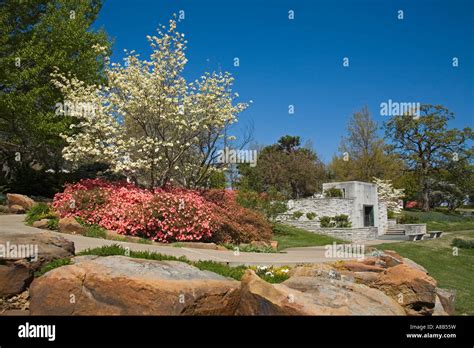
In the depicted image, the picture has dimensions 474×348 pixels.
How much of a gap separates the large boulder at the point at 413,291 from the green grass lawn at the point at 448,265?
292 centimetres

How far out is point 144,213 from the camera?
1243cm

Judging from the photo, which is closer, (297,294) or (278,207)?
(297,294)

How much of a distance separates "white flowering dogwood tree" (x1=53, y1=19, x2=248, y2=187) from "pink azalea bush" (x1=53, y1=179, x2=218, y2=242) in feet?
5.57

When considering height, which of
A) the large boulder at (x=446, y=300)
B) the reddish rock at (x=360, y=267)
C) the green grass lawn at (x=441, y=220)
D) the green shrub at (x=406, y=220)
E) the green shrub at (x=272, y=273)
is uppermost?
the green shrub at (x=272, y=273)

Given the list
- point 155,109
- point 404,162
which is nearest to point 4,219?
point 155,109

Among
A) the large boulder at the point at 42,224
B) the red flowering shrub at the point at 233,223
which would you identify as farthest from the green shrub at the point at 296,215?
the large boulder at the point at 42,224

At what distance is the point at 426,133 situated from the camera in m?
51.6

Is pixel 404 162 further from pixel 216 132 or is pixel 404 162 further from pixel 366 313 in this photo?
pixel 366 313

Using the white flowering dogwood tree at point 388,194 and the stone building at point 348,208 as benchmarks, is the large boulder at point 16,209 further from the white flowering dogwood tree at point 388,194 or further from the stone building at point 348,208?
the white flowering dogwood tree at point 388,194

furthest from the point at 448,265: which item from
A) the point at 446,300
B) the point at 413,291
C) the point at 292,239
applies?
the point at 413,291

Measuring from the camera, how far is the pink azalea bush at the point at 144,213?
12.4m

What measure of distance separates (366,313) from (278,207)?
14.9m

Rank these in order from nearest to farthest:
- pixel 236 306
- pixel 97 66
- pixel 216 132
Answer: pixel 236 306, pixel 216 132, pixel 97 66

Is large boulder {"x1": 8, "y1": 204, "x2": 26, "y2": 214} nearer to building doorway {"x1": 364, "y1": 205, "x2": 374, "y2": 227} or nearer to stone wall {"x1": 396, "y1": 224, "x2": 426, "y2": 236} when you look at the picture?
building doorway {"x1": 364, "y1": 205, "x2": 374, "y2": 227}
